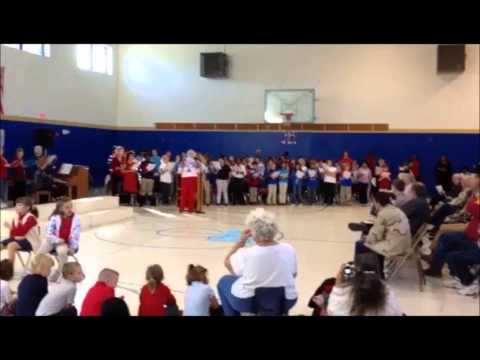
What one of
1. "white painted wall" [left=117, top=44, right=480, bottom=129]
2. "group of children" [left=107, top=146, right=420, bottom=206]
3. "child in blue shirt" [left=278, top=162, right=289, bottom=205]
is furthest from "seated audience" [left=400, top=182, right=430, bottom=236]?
"white painted wall" [left=117, top=44, right=480, bottom=129]

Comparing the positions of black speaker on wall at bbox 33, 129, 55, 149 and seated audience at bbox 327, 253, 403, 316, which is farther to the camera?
black speaker on wall at bbox 33, 129, 55, 149

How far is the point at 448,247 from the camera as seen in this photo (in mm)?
5844

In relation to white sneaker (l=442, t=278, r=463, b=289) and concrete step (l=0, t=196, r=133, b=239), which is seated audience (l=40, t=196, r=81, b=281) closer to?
white sneaker (l=442, t=278, r=463, b=289)

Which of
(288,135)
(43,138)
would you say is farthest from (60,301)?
(288,135)

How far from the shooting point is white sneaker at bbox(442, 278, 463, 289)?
18.5 ft

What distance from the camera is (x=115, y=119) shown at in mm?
17250

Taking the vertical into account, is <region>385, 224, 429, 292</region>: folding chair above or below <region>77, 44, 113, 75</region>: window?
below

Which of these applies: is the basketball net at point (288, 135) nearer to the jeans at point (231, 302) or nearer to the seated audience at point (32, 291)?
the jeans at point (231, 302)

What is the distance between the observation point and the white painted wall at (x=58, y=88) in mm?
12516

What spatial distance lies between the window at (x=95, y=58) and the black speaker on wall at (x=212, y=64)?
313cm

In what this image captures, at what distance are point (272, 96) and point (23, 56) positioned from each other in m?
8.29

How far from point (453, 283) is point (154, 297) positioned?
346 cm

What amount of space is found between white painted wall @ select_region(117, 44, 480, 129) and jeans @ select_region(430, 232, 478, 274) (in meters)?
11.9

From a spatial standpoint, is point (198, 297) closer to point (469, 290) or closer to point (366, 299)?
point (366, 299)
